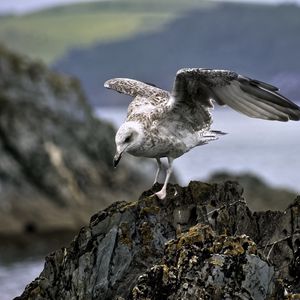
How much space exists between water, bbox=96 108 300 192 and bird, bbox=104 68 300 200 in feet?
165

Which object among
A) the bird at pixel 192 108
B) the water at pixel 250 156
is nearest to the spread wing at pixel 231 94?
the bird at pixel 192 108

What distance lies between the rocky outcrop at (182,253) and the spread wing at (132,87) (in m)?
3.07

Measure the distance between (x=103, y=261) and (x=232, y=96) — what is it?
4.12 meters

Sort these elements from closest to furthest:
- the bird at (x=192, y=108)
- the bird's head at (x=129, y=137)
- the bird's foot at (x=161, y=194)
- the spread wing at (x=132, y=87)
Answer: the bird's foot at (x=161, y=194)
the bird's head at (x=129, y=137)
the bird at (x=192, y=108)
the spread wing at (x=132, y=87)

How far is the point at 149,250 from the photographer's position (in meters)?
13.7

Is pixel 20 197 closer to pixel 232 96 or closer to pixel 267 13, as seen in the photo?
pixel 232 96

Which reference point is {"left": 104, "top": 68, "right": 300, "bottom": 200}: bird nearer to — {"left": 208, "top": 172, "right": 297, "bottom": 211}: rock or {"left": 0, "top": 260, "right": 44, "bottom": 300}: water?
{"left": 0, "top": 260, "right": 44, "bottom": 300}: water

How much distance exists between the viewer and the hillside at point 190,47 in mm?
81250

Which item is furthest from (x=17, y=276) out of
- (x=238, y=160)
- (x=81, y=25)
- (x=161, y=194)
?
(x=81, y=25)

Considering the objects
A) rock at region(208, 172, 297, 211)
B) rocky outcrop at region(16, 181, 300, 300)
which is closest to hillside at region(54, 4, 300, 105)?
rock at region(208, 172, 297, 211)

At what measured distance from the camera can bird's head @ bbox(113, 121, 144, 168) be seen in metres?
15.4

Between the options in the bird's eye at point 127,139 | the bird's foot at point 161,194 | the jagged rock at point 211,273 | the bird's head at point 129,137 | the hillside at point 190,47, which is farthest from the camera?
the hillside at point 190,47

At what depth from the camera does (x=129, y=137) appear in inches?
614

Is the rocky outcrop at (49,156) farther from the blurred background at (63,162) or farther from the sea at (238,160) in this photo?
the sea at (238,160)
